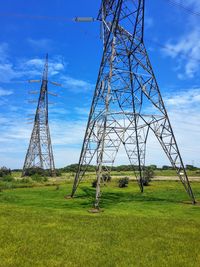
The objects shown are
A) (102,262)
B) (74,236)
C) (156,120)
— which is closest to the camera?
(102,262)

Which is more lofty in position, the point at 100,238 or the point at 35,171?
the point at 35,171

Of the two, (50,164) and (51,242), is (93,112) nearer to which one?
(51,242)

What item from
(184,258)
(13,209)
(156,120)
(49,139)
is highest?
(49,139)

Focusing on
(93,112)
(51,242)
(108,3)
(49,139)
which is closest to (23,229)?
(51,242)

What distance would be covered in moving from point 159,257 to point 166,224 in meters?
4.50

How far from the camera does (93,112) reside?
21.3 meters

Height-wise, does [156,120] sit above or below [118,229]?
above

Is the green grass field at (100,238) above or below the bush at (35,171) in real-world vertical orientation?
below

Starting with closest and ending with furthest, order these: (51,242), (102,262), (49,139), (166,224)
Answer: (102,262)
(51,242)
(166,224)
(49,139)

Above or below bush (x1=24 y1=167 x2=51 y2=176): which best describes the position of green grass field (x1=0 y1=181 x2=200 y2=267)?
below

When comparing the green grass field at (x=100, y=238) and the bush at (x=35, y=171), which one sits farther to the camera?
the bush at (x=35, y=171)

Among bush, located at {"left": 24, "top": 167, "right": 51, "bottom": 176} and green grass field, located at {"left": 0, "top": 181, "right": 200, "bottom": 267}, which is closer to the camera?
green grass field, located at {"left": 0, "top": 181, "right": 200, "bottom": 267}

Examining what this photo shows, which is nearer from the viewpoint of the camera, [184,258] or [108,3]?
[184,258]

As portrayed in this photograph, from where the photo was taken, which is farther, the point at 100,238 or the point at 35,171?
the point at 35,171
